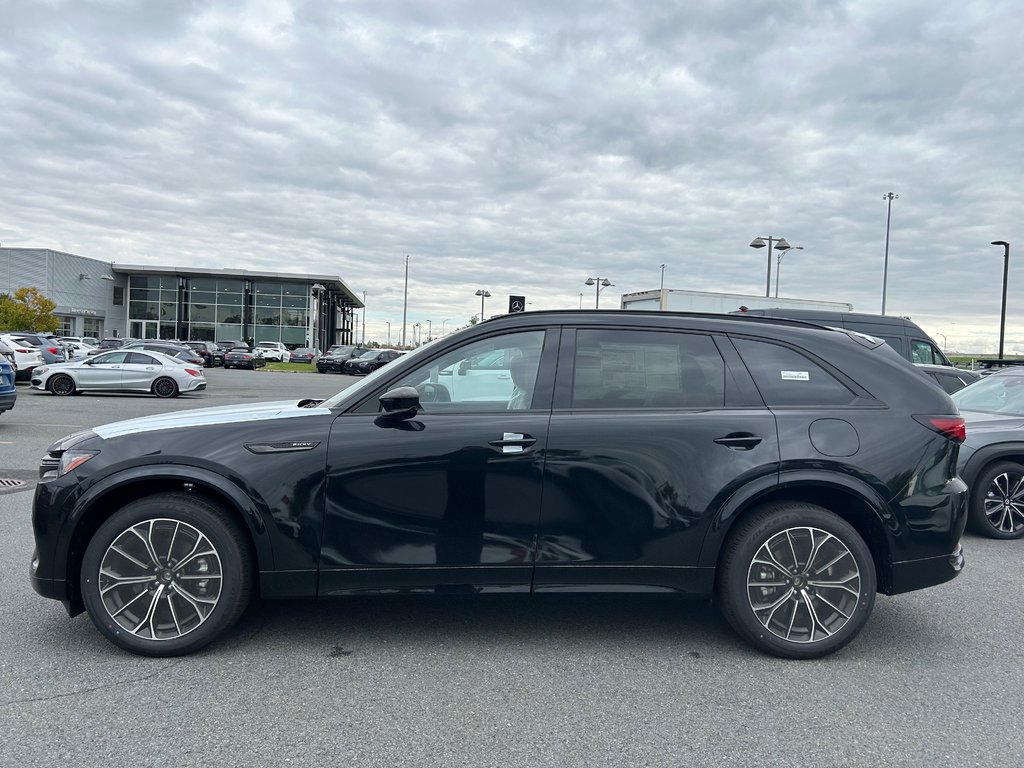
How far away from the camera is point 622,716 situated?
10.8 ft

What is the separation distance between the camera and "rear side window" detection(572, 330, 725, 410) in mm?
4074

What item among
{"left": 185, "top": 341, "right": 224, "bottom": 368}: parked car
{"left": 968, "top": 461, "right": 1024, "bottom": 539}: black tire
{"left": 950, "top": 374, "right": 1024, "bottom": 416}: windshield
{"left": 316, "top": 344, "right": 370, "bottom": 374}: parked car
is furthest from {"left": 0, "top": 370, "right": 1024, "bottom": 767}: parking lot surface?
{"left": 185, "top": 341, "right": 224, "bottom": 368}: parked car

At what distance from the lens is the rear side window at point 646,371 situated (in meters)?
4.07

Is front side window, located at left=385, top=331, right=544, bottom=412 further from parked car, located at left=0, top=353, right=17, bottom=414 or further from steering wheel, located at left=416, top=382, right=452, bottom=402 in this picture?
parked car, located at left=0, top=353, right=17, bottom=414

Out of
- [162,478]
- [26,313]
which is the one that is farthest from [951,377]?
[26,313]

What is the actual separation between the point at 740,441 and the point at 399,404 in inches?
68.5

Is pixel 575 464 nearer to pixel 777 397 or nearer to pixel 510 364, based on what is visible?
pixel 510 364

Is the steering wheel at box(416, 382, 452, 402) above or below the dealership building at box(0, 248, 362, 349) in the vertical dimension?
below

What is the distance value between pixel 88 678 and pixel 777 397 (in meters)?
3.65

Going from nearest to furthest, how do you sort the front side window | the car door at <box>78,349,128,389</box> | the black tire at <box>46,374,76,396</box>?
the front side window < the black tire at <box>46,374,76,396</box> < the car door at <box>78,349,128,389</box>

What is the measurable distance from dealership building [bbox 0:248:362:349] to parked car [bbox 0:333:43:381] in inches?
1924

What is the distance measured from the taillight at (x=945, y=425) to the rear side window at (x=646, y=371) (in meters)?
1.08

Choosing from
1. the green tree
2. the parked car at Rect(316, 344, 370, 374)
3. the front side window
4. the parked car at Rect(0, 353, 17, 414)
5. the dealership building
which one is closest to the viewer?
the front side window

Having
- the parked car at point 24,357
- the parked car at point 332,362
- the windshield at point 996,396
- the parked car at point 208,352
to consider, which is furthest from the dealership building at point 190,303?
the windshield at point 996,396
